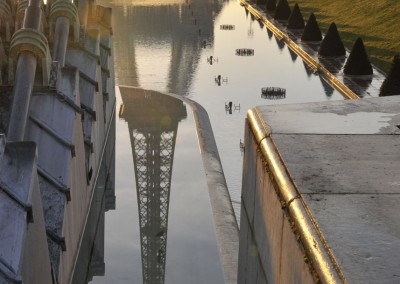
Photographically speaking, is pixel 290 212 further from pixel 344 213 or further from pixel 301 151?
pixel 301 151

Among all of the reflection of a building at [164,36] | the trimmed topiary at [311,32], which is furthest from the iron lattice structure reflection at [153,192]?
the trimmed topiary at [311,32]

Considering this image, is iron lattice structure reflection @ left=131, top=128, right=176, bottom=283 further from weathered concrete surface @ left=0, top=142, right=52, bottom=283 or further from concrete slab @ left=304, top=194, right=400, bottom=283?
concrete slab @ left=304, top=194, right=400, bottom=283

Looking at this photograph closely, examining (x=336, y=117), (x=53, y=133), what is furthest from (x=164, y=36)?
(x=336, y=117)

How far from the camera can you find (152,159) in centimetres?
3136

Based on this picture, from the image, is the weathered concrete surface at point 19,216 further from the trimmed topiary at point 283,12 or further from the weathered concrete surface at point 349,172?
the trimmed topiary at point 283,12

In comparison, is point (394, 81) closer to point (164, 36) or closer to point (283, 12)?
point (164, 36)

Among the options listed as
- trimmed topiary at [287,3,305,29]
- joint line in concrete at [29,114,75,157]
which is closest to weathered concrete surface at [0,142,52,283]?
joint line in concrete at [29,114,75,157]

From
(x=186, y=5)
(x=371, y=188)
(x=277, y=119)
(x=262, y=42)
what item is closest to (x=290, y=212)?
(x=371, y=188)

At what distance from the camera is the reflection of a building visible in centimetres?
4834

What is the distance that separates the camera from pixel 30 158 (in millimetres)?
12516

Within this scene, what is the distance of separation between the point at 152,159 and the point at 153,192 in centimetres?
476

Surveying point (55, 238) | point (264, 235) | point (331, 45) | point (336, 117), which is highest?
point (336, 117)

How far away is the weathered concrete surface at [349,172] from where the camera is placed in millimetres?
6641

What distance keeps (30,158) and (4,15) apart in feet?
61.2
